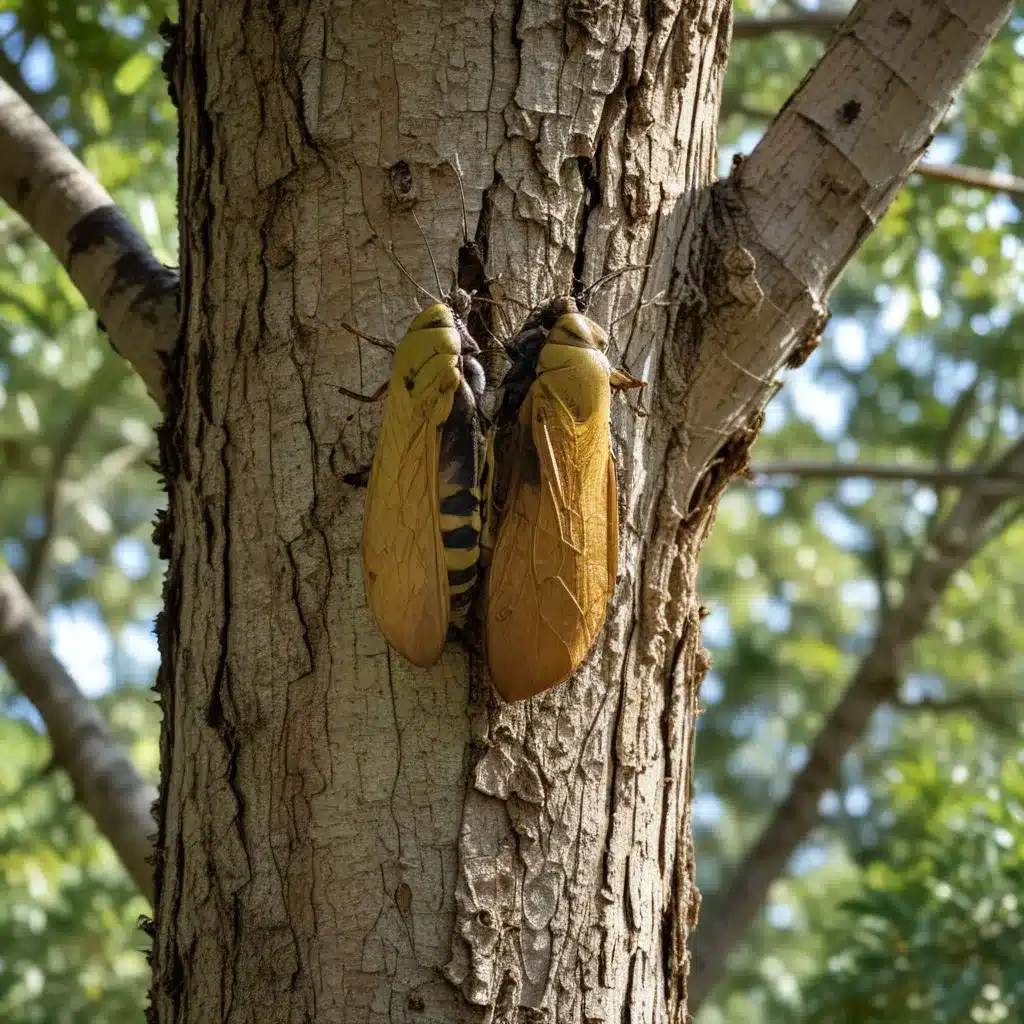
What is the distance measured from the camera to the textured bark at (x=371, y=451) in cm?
170

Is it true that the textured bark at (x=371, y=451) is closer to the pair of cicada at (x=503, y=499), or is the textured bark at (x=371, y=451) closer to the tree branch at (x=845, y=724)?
the pair of cicada at (x=503, y=499)

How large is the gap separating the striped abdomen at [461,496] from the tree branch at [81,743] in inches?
55.7

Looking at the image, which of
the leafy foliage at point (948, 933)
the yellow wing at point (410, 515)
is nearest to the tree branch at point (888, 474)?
the leafy foliage at point (948, 933)

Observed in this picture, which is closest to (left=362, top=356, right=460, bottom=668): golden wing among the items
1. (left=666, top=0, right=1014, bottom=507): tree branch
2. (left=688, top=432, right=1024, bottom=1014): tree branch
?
(left=666, top=0, right=1014, bottom=507): tree branch

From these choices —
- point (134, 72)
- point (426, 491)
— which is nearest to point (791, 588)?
point (134, 72)

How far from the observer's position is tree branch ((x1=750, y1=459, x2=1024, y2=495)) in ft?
13.3

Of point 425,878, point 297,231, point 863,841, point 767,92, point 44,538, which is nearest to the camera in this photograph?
point 425,878

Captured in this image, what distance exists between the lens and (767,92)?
5840 mm

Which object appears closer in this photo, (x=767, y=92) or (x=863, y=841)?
(x=767, y=92)

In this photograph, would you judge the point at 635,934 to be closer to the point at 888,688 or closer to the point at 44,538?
the point at 888,688

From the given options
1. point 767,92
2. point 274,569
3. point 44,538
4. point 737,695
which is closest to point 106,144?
point 44,538

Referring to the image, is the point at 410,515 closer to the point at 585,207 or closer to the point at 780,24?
the point at 585,207

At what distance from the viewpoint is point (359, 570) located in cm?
180

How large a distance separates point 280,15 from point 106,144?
3.16 metres
